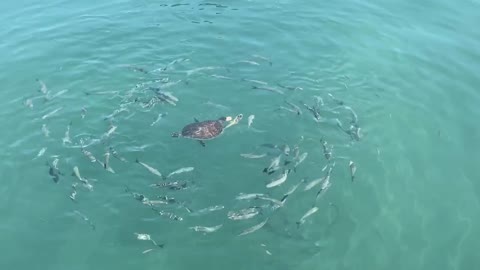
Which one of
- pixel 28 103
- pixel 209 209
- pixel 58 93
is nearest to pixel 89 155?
pixel 209 209

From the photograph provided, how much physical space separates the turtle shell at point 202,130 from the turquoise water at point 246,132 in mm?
323

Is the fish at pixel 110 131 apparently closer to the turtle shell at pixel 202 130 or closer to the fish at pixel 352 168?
the turtle shell at pixel 202 130

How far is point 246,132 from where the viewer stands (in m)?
18.8

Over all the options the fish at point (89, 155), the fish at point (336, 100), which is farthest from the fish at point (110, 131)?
the fish at point (336, 100)

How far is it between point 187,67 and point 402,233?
13.2 metres

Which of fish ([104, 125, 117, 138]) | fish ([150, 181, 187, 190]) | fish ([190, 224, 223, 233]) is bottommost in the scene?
fish ([190, 224, 223, 233])

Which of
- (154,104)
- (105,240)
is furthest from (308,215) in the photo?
(154,104)

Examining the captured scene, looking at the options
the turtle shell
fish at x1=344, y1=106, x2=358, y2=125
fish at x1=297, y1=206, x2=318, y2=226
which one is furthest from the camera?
fish at x1=344, y1=106, x2=358, y2=125

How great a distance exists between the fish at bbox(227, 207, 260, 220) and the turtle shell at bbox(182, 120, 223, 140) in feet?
13.4

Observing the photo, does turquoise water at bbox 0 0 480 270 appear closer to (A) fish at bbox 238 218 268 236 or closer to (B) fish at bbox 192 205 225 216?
(B) fish at bbox 192 205 225 216

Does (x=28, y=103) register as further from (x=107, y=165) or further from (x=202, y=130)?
(x=202, y=130)

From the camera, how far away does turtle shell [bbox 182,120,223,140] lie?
18.2 meters

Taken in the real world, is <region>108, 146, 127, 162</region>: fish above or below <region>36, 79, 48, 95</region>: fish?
below

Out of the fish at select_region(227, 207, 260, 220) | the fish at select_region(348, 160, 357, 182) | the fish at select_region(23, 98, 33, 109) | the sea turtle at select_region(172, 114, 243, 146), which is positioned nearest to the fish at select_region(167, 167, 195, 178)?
the sea turtle at select_region(172, 114, 243, 146)
